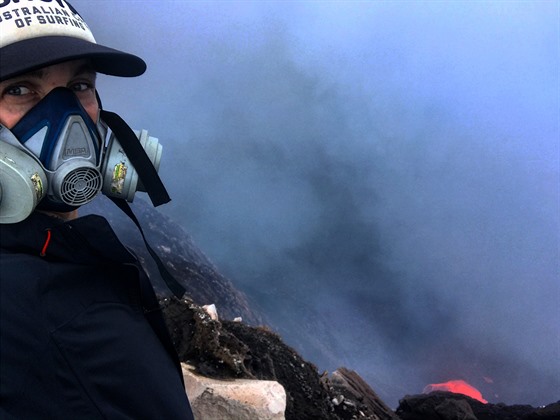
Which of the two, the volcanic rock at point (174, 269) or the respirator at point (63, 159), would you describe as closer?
the respirator at point (63, 159)

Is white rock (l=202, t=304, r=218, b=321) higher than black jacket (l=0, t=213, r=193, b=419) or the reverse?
higher

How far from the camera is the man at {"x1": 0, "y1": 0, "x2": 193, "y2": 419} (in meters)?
1.04

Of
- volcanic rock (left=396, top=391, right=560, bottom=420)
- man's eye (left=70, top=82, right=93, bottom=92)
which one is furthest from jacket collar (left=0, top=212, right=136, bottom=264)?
volcanic rock (left=396, top=391, right=560, bottom=420)

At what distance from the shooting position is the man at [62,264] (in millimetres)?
1037

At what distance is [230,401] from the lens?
133 inches

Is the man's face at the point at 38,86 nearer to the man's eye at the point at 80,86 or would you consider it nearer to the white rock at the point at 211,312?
the man's eye at the point at 80,86

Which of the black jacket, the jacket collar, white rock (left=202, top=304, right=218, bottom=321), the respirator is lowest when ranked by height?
the black jacket

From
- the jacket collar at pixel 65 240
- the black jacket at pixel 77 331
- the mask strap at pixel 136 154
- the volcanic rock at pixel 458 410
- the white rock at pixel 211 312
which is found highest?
the volcanic rock at pixel 458 410

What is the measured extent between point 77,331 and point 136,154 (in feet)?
2.41

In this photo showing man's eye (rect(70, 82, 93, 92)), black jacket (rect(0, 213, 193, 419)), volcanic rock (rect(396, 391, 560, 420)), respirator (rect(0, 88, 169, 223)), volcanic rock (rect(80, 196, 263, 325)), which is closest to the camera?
black jacket (rect(0, 213, 193, 419))

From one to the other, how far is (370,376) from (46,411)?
2990cm

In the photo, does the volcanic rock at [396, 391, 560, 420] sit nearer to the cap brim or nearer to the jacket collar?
the jacket collar

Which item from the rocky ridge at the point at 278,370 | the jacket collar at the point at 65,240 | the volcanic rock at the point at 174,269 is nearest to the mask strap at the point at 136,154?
the jacket collar at the point at 65,240

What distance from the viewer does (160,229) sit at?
2431 cm
